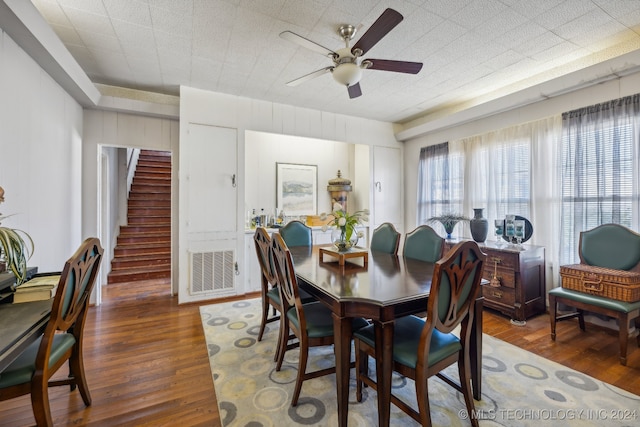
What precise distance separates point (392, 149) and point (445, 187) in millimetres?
1271

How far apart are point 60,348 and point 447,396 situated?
2.35 m

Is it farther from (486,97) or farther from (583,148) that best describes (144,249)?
(583,148)

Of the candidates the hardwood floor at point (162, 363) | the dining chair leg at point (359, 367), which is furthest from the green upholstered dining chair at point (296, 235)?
the dining chair leg at point (359, 367)

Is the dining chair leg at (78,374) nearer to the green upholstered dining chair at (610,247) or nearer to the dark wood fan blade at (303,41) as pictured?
the dark wood fan blade at (303,41)

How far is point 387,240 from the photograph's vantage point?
3.05m

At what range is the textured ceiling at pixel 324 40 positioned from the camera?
228 cm

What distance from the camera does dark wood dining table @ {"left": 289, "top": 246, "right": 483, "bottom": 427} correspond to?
1495mm

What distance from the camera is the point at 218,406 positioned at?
5.98 ft

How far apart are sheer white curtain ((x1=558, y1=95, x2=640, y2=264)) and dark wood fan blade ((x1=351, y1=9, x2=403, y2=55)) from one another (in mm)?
2614

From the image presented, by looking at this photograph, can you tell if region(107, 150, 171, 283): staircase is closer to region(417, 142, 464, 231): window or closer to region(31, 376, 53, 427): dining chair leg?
region(31, 376, 53, 427): dining chair leg

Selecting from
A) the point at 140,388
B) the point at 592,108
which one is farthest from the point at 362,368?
the point at 592,108

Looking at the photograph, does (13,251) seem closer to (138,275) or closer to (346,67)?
(346,67)

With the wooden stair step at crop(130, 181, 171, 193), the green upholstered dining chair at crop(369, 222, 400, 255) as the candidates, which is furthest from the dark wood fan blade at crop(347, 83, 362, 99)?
the wooden stair step at crop(130, 181, 171, 193)

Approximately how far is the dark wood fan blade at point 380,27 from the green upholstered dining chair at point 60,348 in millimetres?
2214
